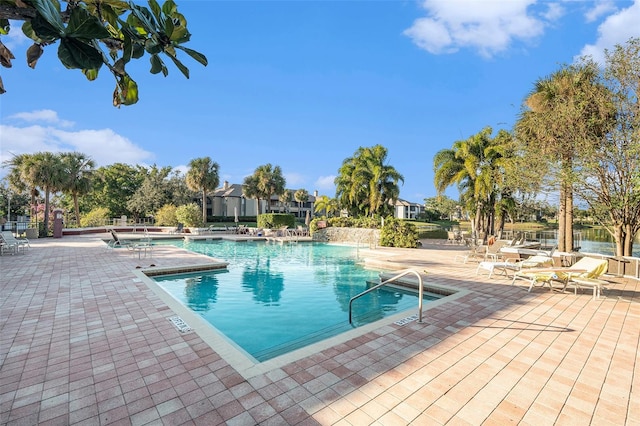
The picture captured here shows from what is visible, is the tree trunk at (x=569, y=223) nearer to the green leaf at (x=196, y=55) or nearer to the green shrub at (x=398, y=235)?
the green shrub at (x=398, y=235)

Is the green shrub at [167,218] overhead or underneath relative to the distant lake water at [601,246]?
overhead

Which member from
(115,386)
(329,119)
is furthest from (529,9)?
(329,119)

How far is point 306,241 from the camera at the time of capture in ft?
80.5

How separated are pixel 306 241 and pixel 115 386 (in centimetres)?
2129

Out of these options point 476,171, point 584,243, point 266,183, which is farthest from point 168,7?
point 266,183

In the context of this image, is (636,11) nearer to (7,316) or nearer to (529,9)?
(529,9)

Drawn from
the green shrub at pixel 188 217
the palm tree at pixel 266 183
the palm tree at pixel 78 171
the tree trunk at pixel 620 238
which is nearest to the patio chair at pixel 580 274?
the tree trunk at pixel 620 238

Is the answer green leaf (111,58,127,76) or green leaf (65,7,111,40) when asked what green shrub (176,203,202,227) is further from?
green leaf (65,7,111,40)

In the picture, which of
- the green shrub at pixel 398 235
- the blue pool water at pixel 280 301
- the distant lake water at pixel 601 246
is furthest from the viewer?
the green shrub at pixel 398 235

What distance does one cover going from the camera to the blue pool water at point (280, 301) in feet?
20.2

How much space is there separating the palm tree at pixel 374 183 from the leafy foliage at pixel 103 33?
25.2 metres

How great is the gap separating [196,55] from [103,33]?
447 mm

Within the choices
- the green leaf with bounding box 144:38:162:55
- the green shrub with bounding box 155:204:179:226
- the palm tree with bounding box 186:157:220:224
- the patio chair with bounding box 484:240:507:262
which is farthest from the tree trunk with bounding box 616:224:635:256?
the palm tree with bounding box 186:157:220:224

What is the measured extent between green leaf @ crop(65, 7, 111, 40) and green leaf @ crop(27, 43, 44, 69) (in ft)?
1.87
